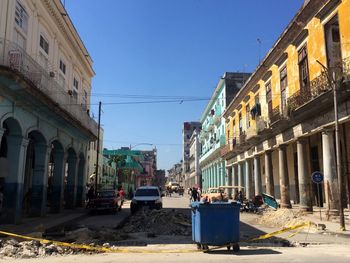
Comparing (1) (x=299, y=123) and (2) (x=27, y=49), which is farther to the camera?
(1) (x=299, y=123)

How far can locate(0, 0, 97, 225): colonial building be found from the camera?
1695cm

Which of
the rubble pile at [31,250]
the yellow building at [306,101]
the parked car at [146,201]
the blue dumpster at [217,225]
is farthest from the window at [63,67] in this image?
the blue dumpster at [217,225]

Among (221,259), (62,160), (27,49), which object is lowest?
(221,259)

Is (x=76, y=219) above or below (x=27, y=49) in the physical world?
below

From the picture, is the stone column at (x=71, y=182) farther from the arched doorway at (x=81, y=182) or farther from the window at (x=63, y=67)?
the window at (x=63, y=67)

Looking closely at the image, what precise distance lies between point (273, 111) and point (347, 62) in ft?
34.0

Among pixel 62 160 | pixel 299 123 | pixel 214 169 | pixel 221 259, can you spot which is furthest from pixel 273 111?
pixel 214 169

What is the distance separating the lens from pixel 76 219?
2300 centimetres

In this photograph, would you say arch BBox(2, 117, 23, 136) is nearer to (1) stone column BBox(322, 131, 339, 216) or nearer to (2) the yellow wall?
(1) stone column BBox(322, 131, 339, 216)

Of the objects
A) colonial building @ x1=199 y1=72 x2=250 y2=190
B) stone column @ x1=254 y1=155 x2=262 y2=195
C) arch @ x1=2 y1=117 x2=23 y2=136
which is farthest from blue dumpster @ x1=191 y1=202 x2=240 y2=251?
colonial building @ x1=199 y1=72 x2=250 y2=190

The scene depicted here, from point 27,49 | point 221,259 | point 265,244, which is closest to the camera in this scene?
point 221,259

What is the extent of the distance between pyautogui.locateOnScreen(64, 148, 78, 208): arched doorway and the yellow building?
1421 centimetres

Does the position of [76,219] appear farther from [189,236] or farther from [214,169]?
[214,169]

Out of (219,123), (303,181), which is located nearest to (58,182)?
(303,181)
